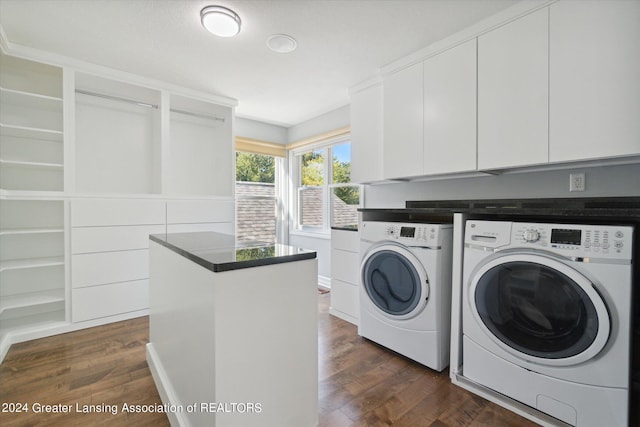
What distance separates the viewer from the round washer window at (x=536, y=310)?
4.22 feet

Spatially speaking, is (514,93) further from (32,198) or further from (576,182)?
(32,198)

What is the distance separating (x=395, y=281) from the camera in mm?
2043

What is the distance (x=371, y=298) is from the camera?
2.20 meters

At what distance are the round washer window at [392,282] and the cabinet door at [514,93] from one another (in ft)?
2.86

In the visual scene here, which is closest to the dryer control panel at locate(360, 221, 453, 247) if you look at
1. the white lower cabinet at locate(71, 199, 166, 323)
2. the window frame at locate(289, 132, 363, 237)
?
the window frame at locate(289, 132, 363, 237)

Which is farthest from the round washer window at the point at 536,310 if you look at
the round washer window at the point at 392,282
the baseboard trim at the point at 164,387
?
the baseboard trim at the point at 164,387

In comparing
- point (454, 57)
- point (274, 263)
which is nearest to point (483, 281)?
point (274, 263)

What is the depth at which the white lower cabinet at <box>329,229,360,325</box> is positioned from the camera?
2.59 m

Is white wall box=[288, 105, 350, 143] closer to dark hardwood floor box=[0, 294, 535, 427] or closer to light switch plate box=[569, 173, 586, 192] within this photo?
light switch plate box=[569, 173, 586, 192]

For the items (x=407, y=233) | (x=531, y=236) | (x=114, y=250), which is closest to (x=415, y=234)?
(x=407, y=233)

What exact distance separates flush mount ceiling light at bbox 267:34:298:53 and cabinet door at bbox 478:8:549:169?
1317 millimetres

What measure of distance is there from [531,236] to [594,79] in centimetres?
90

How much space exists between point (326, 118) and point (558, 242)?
3.03 meters

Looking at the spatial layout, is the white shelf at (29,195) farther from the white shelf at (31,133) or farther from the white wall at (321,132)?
the white wall at (321,132)
